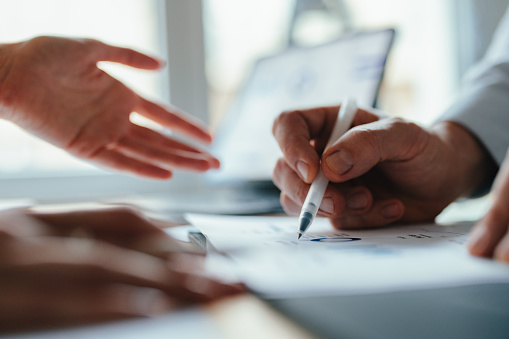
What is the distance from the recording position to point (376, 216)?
475 millimetres

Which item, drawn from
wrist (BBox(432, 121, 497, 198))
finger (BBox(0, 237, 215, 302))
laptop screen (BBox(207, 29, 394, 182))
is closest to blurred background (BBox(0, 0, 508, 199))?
laptop screen (BBox(207, 29, 394, 182))

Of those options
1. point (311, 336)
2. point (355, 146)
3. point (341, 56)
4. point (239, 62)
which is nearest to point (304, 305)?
point (311, 336)

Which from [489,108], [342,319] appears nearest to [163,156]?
[489,108]

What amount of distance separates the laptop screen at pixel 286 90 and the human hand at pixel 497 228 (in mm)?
481

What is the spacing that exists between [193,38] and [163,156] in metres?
0.73

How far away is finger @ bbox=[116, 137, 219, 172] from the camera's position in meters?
0.79

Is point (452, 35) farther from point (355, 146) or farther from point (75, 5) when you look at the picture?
point (355, 146)

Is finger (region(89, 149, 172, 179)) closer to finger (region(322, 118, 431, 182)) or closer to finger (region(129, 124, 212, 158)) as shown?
finger (region(129, 124, 212, 158))

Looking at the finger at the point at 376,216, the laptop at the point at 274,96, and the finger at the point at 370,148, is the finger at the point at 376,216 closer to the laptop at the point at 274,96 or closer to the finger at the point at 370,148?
the finger at the point at 370,148

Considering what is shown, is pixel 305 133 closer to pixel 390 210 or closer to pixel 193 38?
pixel 390 210

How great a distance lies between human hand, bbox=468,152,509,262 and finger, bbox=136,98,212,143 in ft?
2.01

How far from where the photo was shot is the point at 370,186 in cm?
54

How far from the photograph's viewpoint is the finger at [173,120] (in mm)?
812

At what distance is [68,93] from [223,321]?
24.1 inches
